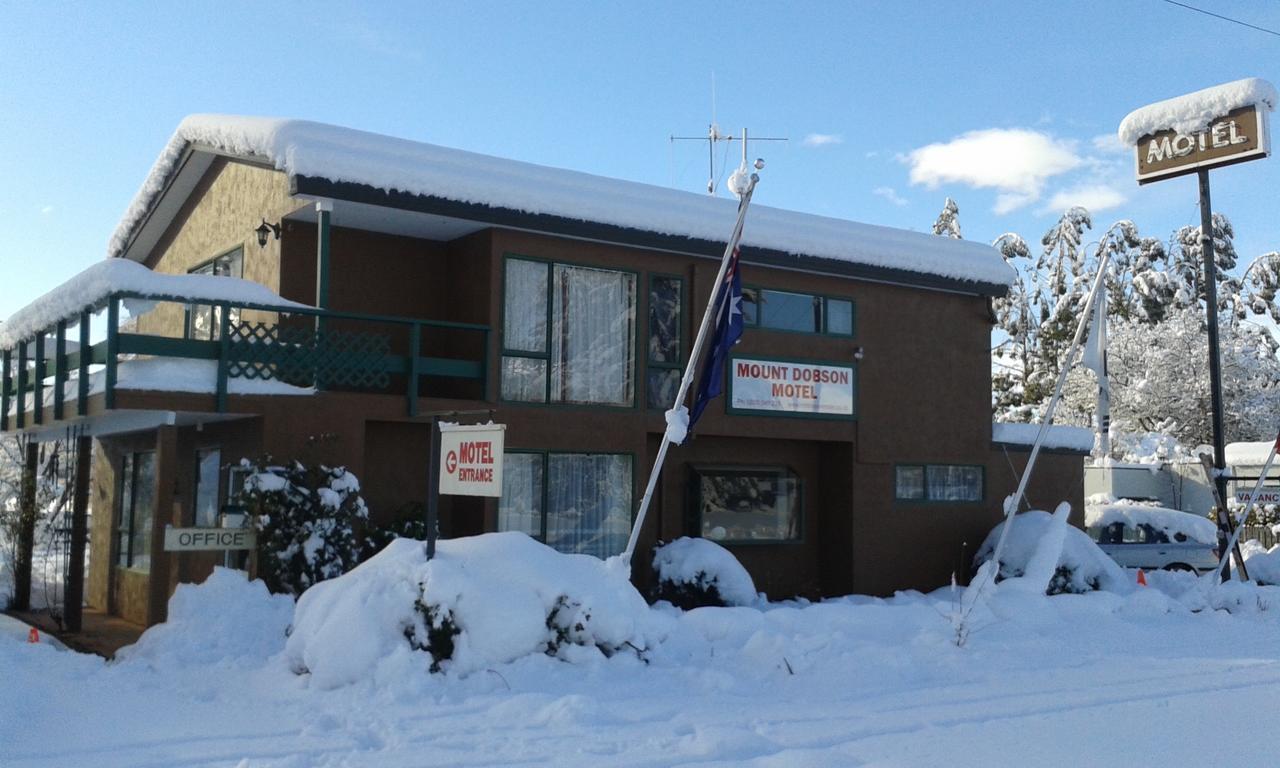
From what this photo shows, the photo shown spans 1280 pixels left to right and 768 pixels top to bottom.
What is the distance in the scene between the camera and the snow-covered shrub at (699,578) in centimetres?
1602

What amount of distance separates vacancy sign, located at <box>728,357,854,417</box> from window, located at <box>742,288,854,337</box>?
584mm

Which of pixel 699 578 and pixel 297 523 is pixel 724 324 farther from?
pixel 297 523

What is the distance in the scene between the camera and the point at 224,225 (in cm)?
1755

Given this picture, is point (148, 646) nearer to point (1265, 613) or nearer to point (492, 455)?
point (492, 455)

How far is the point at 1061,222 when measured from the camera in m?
50.2

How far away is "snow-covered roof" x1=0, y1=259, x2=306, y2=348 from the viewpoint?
42.2 feet

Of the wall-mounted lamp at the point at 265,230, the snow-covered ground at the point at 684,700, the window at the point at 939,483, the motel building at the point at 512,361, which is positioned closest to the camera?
the snow-covered ground at the point at 684,700

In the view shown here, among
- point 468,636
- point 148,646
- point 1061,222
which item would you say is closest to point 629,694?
point 468,636

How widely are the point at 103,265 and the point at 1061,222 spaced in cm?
4427

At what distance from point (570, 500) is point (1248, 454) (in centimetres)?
2796

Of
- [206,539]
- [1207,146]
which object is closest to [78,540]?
[206,539]

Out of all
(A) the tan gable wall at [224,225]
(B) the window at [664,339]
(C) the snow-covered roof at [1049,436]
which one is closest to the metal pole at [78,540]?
(A) the tan gable wall at [224,225]

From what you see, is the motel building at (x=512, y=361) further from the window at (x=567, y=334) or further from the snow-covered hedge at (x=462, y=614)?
the snow-covered hedge at (x=462, y=614)

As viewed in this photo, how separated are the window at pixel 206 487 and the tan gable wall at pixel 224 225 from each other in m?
1.85
